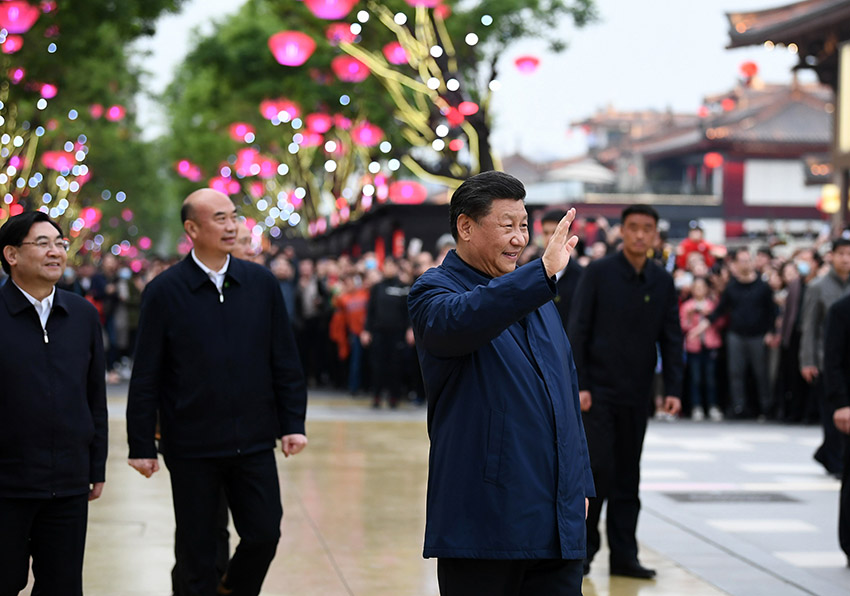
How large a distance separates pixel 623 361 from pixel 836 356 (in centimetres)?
139

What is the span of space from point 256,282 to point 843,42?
2261 cm

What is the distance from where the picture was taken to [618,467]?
24.4 ft

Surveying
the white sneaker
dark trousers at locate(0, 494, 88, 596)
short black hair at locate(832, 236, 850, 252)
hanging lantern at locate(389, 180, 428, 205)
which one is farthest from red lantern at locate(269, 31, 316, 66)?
dark trousers at locate(0, 494, 88, 596)

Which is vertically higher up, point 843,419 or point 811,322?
point 811,322

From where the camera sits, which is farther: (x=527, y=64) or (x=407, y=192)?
(x=407, y=192)

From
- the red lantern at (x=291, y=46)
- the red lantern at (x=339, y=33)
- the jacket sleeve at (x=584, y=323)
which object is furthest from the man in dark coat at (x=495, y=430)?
the red lantern at (x=339, y=33)

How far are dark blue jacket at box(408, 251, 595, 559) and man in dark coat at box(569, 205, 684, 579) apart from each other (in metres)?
3.26

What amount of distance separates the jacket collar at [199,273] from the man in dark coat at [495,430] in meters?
1.93

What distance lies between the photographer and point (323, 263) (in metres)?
21.9

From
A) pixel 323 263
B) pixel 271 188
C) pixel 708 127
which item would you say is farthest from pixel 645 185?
pixel 323 263

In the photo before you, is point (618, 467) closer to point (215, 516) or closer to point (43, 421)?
point (215, 516)

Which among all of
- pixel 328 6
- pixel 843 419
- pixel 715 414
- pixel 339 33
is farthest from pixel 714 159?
pixel 843 419

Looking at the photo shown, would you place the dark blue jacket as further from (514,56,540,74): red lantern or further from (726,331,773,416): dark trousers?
(514,56,540,74): red lantern

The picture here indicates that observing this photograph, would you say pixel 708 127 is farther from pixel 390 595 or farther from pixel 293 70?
pixel 390 595
